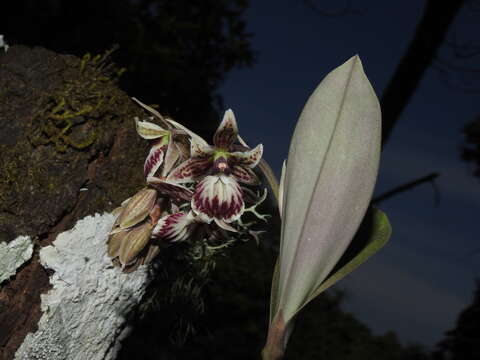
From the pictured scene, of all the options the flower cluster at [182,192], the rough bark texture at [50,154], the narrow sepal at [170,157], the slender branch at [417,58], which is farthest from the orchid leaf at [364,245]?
the slender branch at [417,58]

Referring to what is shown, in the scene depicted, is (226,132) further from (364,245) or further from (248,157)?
(364,245)

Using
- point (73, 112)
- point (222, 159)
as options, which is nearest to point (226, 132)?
point (222, 159)

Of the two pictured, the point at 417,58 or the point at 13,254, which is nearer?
the point at 13,254

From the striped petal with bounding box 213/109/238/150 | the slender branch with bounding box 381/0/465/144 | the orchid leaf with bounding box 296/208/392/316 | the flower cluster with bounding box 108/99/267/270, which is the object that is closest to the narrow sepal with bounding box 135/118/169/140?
the flower cluster with bounding box 108/99/267/270

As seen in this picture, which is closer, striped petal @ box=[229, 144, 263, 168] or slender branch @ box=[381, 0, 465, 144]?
striped petal @ box=[229, 144, 263, 168]

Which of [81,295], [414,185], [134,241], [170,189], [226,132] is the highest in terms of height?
[226,132]

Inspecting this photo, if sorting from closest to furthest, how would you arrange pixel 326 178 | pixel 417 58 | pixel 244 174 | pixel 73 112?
pixel 326 178 → pixel 244 174 → pixel 73 112 → pixel 417 58

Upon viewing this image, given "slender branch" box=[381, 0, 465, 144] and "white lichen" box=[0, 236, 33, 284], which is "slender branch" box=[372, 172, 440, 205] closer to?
"slender branch" box=[381, 0, 465, 144]
